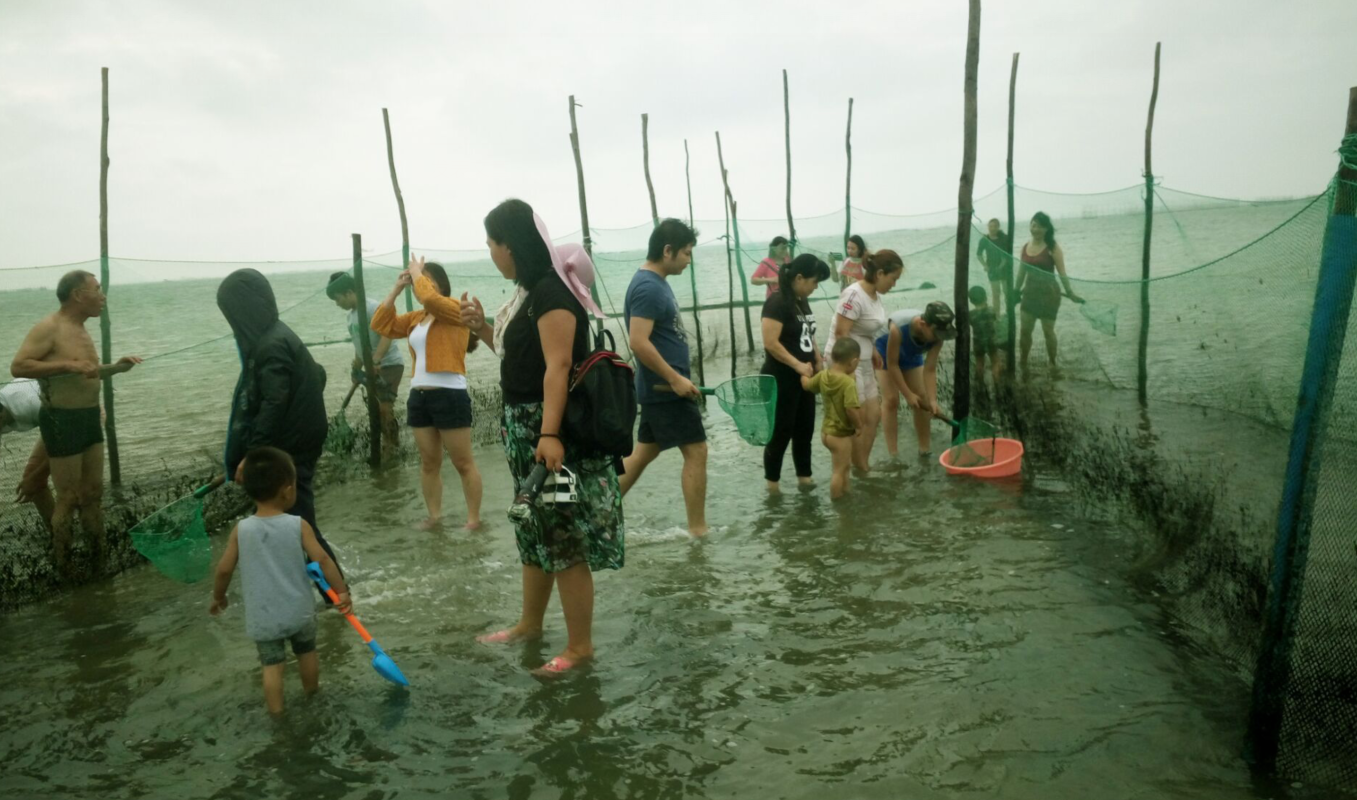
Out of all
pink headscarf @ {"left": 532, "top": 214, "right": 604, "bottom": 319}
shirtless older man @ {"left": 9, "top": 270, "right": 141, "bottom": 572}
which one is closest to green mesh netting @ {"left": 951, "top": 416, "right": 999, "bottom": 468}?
pink headscarf @ {"left": 532, "top": 214, "right": 604, "bottom": 319}

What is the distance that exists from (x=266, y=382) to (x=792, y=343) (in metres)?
3.24

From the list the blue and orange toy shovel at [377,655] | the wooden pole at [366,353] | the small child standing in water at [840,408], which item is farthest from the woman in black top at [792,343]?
the wooden pole at [366,353]

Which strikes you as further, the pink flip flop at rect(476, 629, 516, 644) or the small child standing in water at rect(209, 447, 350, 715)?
the pink flip flop at rect(476, 629, 516, 644)

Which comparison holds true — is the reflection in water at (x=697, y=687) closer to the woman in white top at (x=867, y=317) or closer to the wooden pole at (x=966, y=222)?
the woman in white top at (x=867, y=317)

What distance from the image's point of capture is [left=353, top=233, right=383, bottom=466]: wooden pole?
26.7 feet

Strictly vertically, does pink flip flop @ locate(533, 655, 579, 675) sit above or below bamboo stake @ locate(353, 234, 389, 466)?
below

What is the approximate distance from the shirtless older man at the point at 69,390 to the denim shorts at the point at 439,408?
1510 millimetres

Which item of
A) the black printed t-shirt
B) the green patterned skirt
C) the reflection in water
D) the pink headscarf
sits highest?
the pink headscarf

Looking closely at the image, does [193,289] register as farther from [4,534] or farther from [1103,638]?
[1103,638]

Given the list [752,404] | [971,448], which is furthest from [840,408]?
[971,448]

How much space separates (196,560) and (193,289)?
6.01 metres

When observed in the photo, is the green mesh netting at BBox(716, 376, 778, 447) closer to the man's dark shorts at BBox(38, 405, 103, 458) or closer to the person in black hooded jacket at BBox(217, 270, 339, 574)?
the person in black hooded jacket at BBox(217, 270, 339, 574)

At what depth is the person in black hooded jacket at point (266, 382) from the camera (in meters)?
4.06

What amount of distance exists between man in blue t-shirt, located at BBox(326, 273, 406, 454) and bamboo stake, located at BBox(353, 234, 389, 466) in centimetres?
4
